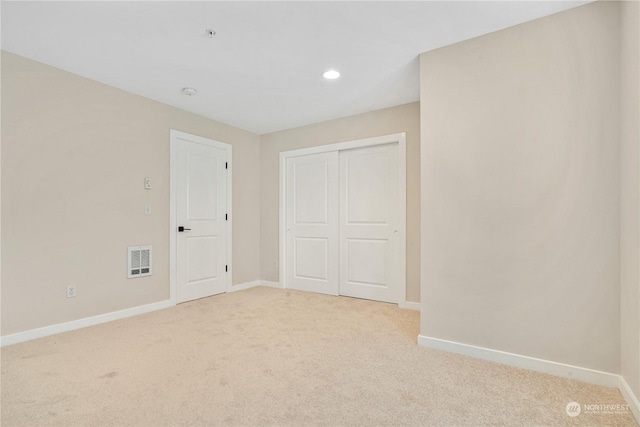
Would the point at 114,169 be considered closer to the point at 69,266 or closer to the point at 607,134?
the point at 69,266

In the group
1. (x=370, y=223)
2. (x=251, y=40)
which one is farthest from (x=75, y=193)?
(x=370, y=223)

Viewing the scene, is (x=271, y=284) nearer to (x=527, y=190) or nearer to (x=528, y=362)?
(x=528, y=362)

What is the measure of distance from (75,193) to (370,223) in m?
3.19

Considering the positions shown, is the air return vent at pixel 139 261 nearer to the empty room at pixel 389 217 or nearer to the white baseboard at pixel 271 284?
the empty room at pixel 389 217

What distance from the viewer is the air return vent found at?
3.46 m

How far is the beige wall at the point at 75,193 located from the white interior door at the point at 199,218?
0.63 ft

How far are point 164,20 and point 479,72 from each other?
7.57 ft

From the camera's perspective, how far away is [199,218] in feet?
13.8

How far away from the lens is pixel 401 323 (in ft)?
10.5

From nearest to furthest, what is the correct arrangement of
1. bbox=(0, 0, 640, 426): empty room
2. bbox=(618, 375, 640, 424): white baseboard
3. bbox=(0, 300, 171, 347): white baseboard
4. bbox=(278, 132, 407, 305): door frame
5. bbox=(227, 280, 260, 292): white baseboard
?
bbox=(618, 375, 640, 424): white baseboard, bbox=(0, 0, 640, 426): empty room, bbox=(0, 300, 171, 347): white baseboard, bbox=(278, 132, 407, 305): door frame, bbox=(227, 280, 260, 292): white baseboard

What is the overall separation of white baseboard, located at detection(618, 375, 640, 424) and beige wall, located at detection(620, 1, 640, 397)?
1.2 inches

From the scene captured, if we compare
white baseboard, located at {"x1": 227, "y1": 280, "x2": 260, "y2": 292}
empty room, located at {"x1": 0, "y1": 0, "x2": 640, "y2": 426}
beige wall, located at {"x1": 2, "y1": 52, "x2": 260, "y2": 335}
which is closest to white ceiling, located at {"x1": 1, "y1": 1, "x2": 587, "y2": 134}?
empty room, located at {"x1": 0, "y1": 0, "x2": 640, "y2": 426}

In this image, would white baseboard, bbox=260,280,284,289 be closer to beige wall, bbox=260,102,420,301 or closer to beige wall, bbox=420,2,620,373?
beige wall, bbox=260,102,420,301

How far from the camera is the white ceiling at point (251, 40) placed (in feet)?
6.92
